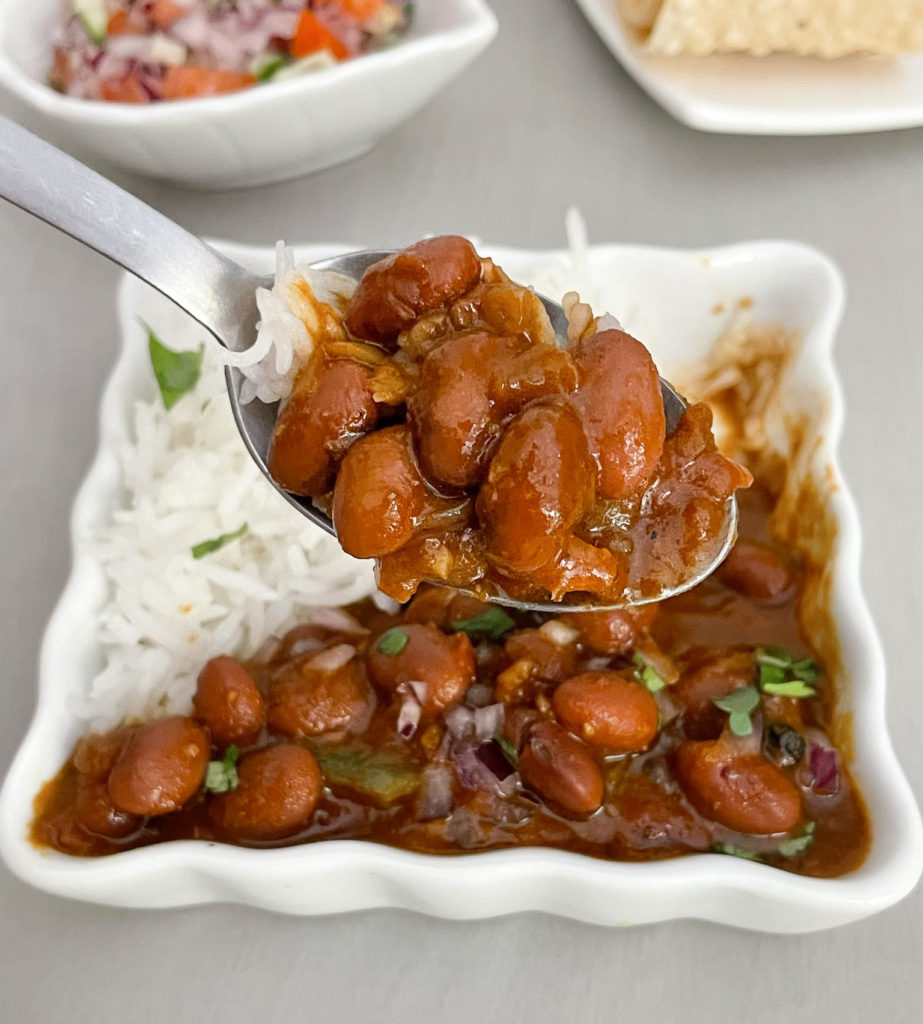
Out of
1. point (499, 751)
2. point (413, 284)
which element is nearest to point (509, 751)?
point (499, 751)

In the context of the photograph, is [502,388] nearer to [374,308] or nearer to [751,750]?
[374,308]

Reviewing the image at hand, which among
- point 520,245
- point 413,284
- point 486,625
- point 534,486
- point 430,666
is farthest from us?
point 520,245

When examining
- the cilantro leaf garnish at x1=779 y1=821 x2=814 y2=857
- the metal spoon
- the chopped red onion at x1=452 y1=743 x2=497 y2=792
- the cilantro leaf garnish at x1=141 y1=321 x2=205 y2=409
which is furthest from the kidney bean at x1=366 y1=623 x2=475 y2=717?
the cilantro leaf garnish at x1=141 y1=321 x2=205 y2=409

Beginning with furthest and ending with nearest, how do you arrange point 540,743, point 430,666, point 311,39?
point 311,39 → point 430,666 → point 540,743

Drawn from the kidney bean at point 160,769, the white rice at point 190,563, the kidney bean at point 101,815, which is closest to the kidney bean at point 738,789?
the white rice at point 190,563

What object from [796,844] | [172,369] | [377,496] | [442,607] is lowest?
[796,844]

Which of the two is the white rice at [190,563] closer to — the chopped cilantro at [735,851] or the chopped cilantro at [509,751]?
the chopped cilantro at [509,751]

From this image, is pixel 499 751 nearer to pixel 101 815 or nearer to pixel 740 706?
pixel 740 706
